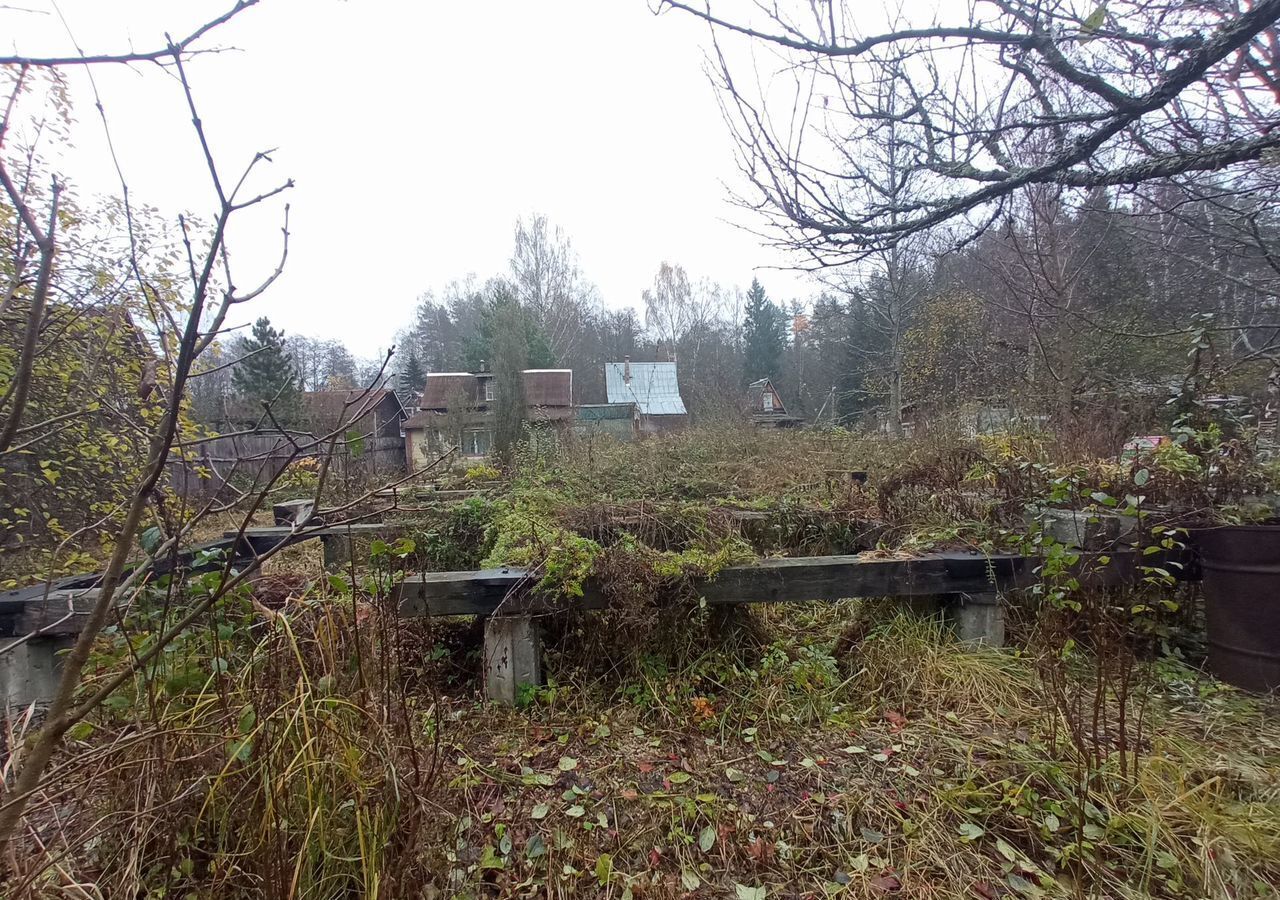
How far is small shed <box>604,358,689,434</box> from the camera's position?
95.1ft

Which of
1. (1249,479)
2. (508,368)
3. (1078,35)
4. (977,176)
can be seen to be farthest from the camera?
(508,368)

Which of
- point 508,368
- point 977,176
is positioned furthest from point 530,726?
point 508,368

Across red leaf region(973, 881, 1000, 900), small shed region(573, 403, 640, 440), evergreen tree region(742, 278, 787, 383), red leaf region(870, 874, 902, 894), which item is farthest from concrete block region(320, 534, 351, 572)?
evergreen tree region(742, 278, 787, 383)

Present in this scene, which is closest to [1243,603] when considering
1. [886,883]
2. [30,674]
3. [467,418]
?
[886,883]

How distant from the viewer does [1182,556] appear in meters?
3.35

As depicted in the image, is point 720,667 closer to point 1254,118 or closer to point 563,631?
point 563,631

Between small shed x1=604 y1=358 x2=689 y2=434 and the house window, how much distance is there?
39.0 feet

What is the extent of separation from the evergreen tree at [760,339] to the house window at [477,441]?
2541cm

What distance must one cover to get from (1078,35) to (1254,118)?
1.36 m

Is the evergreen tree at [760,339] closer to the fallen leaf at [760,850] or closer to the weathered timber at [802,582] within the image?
the weathered timber at [802,582]

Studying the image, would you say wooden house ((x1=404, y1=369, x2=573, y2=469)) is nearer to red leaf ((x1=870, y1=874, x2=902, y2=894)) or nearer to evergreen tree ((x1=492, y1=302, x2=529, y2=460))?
evergreen tree ((x1=492, y1=302, x2=529, y2=460))

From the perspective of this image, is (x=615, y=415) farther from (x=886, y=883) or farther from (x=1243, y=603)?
(x=886, y=883)

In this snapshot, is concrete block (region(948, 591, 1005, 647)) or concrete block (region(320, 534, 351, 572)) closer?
concrete block (region(948, 591, 1005, 647))

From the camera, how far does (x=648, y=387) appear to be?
30.0 metres
